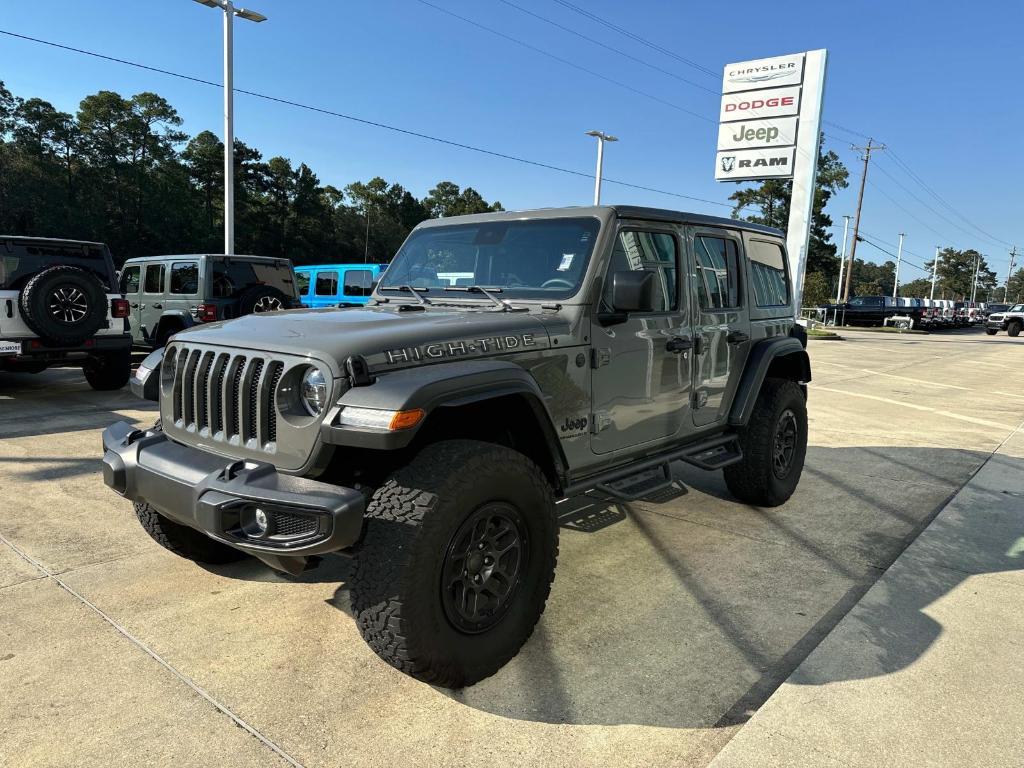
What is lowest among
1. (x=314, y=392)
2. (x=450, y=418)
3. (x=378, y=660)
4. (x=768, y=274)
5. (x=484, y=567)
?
(x=378, y=660)

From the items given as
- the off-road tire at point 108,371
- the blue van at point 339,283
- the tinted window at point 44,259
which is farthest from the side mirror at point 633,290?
the blue van at point 339,283

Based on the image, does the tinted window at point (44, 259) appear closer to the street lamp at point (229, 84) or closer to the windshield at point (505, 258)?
the windshield at point (505, 258)

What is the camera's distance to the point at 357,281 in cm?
1536

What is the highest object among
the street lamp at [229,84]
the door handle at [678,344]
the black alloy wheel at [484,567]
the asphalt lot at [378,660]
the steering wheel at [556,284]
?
the street lamp at [229,84]

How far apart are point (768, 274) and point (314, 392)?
3635mm

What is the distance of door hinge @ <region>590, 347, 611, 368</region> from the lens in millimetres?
3217

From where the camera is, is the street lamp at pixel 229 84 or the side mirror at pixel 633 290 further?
the street lamp at pixel 229 84

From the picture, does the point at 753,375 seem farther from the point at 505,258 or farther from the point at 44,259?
the point at 44,259

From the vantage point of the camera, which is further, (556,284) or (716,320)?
(716,320)

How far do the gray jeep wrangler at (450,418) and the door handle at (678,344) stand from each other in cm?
2

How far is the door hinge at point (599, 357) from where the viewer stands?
10.6ft

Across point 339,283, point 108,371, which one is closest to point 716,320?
point 108,371

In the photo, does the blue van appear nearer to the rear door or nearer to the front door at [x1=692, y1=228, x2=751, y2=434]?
the rear door

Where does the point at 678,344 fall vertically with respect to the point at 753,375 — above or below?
above
